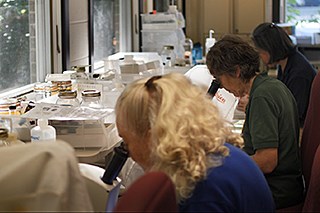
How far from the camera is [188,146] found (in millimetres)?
1201

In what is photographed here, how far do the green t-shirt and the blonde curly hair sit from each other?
85cm

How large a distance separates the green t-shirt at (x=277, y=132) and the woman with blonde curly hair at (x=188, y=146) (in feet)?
2.60

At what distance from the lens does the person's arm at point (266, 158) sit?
214 centimetres

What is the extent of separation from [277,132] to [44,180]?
1.42 metres

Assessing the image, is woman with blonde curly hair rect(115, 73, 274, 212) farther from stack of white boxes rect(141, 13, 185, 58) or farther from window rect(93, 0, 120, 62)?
stack of white boxes rect(141, 13, 185, 58)

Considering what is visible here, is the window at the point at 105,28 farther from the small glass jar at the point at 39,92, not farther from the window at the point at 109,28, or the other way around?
the small glass jar at the point at 39,92

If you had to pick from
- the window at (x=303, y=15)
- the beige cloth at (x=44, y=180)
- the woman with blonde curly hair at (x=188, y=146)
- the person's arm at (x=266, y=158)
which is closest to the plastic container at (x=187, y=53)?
the window at (x=303, y=15)

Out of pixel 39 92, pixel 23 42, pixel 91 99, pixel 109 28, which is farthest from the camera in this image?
pixel 109 28

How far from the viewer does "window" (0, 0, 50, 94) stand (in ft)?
9.93

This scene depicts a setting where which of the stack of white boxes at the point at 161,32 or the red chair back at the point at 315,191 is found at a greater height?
the stack of white boxes at the point at 161,32

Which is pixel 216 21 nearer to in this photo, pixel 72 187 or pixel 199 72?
pixel 199 72

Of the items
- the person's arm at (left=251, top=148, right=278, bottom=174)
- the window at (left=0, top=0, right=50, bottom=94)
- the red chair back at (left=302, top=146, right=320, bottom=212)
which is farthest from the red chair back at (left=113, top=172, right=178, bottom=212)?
the window at (left=0, top=0, right=50, bottom=94)

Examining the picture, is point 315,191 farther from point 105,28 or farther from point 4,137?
point 105,28

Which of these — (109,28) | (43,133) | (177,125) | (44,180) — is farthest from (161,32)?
(44,180)
